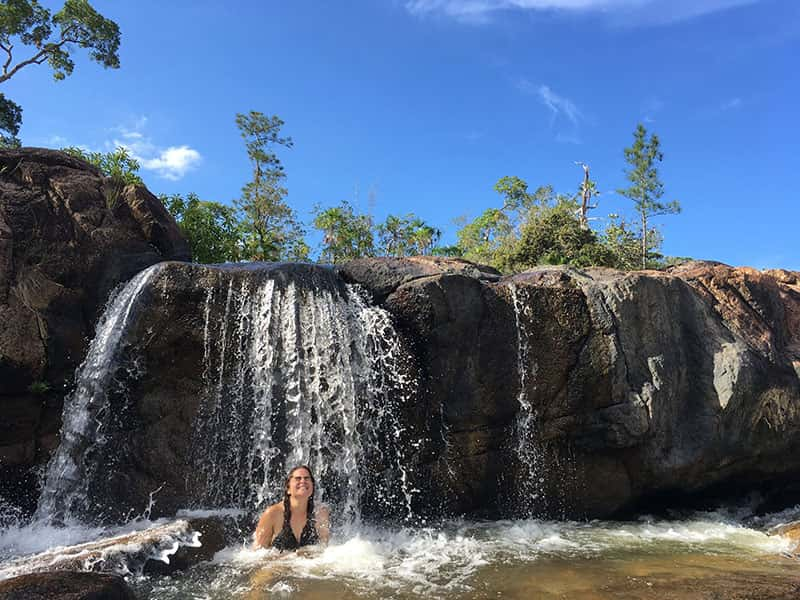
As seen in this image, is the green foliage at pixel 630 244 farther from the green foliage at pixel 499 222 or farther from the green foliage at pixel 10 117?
the green foliage at pixel 10 117

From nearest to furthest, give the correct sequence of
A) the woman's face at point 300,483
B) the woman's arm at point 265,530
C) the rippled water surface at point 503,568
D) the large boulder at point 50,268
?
the rippled water surface at point 503,568
the woman's face at point 300,483
the woman's arm at point 265,530
the large boulder at point 50,268

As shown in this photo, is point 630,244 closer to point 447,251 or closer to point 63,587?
point 447,251

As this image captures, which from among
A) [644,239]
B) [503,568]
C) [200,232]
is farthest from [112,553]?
[644,239]

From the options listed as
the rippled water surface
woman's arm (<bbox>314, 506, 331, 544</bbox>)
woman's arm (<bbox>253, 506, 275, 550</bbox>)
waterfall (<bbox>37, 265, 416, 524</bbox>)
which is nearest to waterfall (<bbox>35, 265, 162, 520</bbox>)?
waterfall (<bbox>37, 265, 416, 524</bbox>)

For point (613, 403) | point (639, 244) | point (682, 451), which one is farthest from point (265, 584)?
point (639, 244)

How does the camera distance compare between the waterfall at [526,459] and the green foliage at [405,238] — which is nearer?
the waterfall at [526,459]

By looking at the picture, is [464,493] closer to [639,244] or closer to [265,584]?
[265,584]

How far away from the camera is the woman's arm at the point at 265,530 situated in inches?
225

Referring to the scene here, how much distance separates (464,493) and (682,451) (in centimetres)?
342

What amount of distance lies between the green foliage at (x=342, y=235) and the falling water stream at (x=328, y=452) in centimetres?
2205

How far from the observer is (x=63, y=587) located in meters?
3.63

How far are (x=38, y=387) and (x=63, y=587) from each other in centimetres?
491

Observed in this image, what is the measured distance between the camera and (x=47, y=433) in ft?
25.6

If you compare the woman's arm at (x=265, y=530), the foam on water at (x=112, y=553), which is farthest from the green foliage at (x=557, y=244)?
the foam on water at (x=112, y=553)
